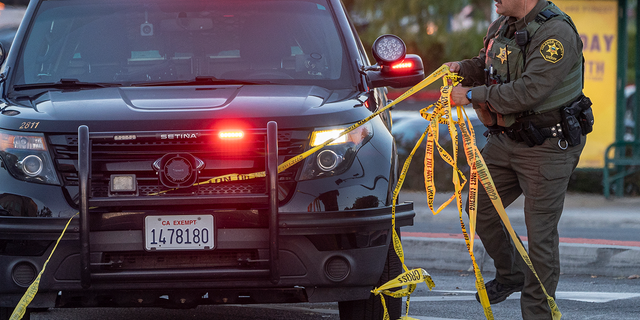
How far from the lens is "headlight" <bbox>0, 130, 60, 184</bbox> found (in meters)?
3.91

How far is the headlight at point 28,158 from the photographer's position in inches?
154

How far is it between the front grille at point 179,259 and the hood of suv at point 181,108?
1.75ft

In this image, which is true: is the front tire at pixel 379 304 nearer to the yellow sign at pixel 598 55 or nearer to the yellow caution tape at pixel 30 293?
the yellow caution tape at pixel 30 293

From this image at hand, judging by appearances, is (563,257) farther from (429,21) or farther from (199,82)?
(429,21)

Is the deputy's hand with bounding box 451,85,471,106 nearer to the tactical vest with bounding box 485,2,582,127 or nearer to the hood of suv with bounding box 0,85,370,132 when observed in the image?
A: the tactical vest with bounding box 485,2,582,127

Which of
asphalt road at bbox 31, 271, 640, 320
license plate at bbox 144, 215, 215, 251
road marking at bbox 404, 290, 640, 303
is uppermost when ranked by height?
license plate at bbox 144, 215, 215, 251

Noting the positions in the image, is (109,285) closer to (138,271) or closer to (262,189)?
(138,271)

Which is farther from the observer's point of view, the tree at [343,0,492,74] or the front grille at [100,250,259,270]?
the tree at [343,0,492,74]

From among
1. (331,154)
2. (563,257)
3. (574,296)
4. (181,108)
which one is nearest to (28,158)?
(181,108)

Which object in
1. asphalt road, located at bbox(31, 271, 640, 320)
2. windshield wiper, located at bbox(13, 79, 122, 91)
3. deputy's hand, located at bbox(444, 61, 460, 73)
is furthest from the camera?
asphalt road, located at bbox(31, 271, 640, 320)

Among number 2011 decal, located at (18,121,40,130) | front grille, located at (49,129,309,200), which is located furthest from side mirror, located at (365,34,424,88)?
number 2011 decal, located at (18,121,40,130)

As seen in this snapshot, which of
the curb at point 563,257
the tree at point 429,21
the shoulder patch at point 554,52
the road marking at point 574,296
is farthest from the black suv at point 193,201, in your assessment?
the tree at point 429,21

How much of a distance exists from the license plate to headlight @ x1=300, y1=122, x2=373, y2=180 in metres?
0.46

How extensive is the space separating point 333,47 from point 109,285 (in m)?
1.91
